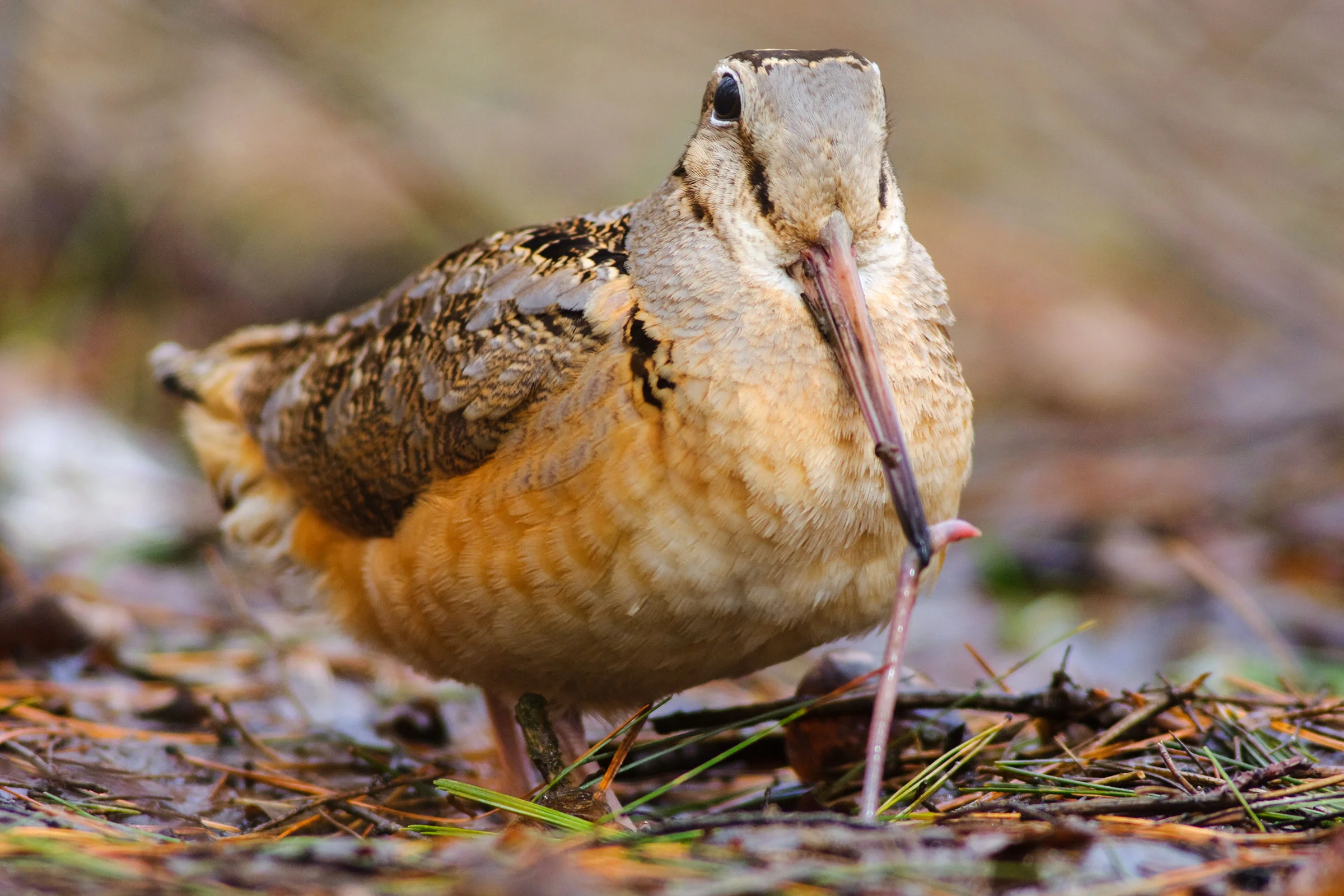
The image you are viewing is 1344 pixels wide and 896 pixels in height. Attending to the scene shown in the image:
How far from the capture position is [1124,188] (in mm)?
8672

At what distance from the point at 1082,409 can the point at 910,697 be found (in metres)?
5.67

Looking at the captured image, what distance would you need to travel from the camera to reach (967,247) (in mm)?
10664

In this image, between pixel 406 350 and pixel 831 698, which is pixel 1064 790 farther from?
pixel 406 350

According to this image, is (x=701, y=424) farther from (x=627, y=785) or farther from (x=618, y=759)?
(x=627, y=785)

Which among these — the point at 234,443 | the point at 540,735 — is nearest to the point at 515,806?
the point at 540,735

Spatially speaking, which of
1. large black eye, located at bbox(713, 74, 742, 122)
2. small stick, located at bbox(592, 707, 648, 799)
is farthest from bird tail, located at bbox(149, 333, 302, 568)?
large black eye, located at bbox(713, 74, 742, 122)

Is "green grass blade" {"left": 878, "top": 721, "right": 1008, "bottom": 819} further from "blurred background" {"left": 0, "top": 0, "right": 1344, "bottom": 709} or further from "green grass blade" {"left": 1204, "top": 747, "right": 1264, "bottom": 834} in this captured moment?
"blurred background" {"left": 0, "top": 0, "right": 1344, "bottom": 709}

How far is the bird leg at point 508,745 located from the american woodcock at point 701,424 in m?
0.50

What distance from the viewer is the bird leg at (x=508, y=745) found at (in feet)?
13.2

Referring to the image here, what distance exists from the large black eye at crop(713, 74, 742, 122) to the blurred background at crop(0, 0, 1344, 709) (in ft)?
7.78

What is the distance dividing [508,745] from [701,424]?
1596 mm

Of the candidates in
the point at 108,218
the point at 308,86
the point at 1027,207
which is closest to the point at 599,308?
the point at 308,86

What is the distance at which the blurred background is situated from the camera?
584cm

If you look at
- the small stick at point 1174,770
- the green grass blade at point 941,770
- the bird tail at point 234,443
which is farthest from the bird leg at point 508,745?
the small stick at point 1174,770
